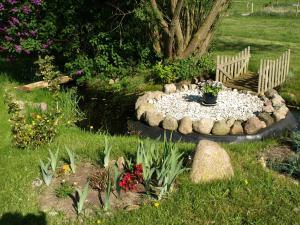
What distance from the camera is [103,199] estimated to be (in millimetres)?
6492

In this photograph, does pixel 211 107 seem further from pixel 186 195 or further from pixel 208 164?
pixel 186 195

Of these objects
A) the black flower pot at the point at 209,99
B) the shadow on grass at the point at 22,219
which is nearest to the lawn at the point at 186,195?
the shadow on grass at the point at 22,219

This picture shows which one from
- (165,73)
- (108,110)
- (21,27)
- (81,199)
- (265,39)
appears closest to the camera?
(81,199)

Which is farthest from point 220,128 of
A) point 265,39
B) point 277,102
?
point 265,39

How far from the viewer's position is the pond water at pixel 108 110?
12.2 m

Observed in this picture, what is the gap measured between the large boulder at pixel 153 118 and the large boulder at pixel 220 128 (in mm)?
1492

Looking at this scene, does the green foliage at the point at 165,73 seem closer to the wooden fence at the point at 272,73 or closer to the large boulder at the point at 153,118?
the wooden fence at the point at 272,73

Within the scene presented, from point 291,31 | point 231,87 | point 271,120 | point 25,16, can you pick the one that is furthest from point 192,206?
point 291,31

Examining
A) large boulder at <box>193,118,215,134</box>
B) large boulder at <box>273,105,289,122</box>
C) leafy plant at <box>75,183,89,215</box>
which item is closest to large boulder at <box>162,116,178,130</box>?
large boulder at <box>193,118,215,134</box>

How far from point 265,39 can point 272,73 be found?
34.7 ft

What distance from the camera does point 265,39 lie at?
964 inches

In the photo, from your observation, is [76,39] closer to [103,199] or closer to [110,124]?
[110,124]

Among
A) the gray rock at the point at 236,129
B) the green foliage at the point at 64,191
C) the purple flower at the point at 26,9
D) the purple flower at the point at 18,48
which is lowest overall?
the gray rock at the point at 236,129

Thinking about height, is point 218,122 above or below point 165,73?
below
